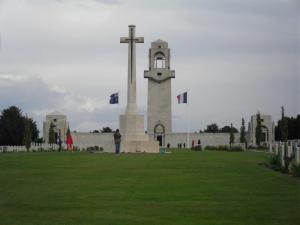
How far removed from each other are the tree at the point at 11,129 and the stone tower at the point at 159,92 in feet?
55.9

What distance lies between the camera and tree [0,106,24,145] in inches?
2985

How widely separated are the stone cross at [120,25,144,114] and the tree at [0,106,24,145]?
105 feet

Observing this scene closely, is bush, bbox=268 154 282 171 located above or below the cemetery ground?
above

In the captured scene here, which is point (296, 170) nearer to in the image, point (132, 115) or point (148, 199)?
point (148, 199)

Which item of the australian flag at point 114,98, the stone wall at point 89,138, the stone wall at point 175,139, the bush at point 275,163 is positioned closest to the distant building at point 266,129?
the stone wall at point 175,139

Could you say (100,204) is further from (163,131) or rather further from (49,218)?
(163,131)

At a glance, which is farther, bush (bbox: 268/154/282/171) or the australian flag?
the australian flag

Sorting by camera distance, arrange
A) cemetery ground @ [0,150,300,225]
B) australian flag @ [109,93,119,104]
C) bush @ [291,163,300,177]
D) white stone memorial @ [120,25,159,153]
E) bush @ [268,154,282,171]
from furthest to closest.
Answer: australian flag @ [109,93,119,104] < white stone memorial @ [120,25,159,153] < bush @ [268,154,282,171] < bush @ [291,163,300,177] < cemetery ground @ [0,150,300,225]

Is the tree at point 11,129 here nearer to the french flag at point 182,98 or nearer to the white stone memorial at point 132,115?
the french flag at point 182,98

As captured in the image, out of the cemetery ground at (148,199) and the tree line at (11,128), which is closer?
the cemetery ground at (148,199)

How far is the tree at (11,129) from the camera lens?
75.8m

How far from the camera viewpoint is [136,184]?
44.1ft

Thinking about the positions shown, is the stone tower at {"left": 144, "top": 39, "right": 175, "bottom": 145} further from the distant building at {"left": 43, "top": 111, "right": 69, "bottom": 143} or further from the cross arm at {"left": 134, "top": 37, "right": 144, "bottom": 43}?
the cross arm at {"left": 134, "top": 37, "right": 144, "bottom": 43}

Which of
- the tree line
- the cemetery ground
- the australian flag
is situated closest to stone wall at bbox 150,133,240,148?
the tree line
